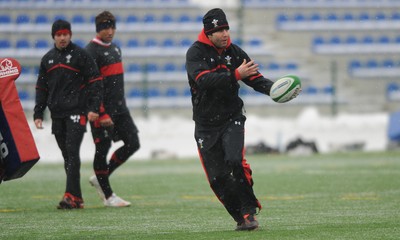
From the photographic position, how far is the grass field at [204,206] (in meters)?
7.50

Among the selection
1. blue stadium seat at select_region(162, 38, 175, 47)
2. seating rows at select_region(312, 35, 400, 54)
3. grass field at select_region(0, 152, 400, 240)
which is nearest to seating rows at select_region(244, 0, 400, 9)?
seating rows at select_region(312, 35, 400, 54)

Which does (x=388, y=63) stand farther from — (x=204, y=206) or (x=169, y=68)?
(x=204, y=206)

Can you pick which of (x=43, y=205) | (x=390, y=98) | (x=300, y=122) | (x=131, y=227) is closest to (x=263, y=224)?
(x=131, y=227)

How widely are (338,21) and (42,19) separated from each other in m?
10.3

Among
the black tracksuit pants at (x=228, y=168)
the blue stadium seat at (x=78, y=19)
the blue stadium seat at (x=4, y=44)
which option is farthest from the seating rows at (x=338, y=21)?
the black tracksuit pants at (x=228, y=168)

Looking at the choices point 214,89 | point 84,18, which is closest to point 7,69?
point 214,89

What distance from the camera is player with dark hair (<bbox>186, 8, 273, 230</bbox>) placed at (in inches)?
298

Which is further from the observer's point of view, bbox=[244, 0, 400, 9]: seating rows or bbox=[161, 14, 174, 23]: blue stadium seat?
bbox=[244, 0, 400, 9]: seating rows

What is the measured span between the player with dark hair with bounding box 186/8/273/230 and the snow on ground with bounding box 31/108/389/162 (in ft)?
52.4

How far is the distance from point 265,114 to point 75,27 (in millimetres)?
7003

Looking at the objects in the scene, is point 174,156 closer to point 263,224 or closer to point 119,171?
point 119,171

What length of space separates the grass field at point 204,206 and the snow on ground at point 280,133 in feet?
21.1

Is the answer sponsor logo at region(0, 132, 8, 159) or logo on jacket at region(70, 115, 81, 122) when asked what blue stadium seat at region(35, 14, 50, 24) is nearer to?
logo on jacket at region(70, 115, 81, 122)

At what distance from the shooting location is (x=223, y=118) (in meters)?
7.68
